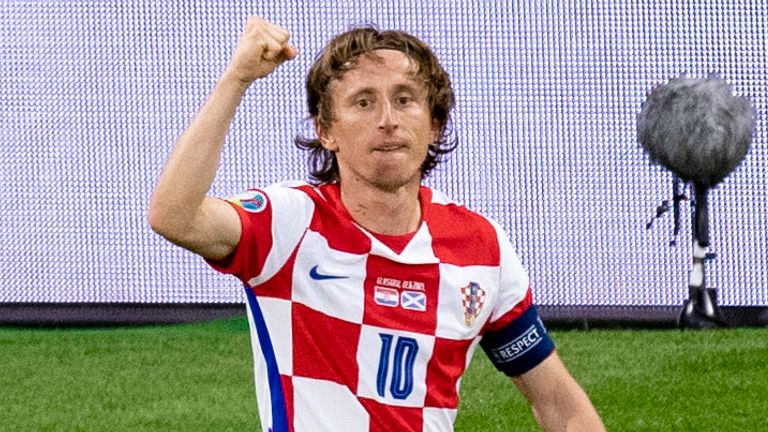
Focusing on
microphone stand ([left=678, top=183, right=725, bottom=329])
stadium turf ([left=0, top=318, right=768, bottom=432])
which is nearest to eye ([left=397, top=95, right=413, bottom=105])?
stadium turf ([left=0, top=318, right=768, bottom=432])

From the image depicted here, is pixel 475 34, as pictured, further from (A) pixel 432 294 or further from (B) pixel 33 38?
(A) pixel 432 294

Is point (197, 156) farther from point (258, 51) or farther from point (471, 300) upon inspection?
point (471, 300)

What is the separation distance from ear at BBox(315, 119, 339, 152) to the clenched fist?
443mm

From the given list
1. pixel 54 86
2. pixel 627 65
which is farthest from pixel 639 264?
pixel 54 86

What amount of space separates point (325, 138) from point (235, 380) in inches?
144

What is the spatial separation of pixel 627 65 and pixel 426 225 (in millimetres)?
4443

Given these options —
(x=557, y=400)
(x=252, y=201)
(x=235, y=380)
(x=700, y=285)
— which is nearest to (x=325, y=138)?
(x=252, y=201)

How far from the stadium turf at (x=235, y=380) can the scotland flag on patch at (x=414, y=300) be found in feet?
8.95

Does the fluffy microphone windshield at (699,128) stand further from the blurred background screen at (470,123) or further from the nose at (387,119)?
the nose at (387,119)

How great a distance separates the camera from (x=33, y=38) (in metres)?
7.70

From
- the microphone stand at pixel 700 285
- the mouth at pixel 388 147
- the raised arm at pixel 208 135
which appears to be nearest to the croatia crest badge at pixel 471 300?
the mouth at pixel 388 147

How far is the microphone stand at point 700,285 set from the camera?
24.4 ft

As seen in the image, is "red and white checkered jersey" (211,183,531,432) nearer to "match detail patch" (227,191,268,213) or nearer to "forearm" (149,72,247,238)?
"match detail patch" (227,191,268,213)

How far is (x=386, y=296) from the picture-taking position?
127 inches
